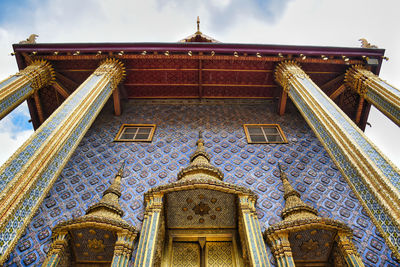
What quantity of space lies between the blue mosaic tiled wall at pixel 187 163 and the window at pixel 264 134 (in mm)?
192

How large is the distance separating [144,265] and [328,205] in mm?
4042

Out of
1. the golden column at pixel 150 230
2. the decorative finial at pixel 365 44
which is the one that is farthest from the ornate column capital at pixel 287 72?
the golden column at pixel 150 230

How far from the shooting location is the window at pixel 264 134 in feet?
27.5

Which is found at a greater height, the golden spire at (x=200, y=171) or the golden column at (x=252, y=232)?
the golden spire at (x=200, y=171)

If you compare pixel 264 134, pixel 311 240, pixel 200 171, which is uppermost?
pixel 264 134

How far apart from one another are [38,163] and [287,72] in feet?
21.5

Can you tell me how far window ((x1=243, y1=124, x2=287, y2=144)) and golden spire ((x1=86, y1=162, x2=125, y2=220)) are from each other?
3.91m

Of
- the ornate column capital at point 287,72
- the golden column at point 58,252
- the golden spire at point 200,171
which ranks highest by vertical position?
the ornate column capital at point 287,72

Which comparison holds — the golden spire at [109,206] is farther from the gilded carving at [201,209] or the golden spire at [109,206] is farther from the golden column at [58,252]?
the gilded carving at [201,209]

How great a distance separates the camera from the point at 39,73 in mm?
8023

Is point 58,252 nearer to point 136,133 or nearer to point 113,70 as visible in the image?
point 136,133

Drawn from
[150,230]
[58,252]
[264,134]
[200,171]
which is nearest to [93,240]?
Answer: [58,252]

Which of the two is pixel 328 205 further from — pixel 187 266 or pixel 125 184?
pixel 125 184

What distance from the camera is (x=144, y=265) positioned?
4.61 metres
